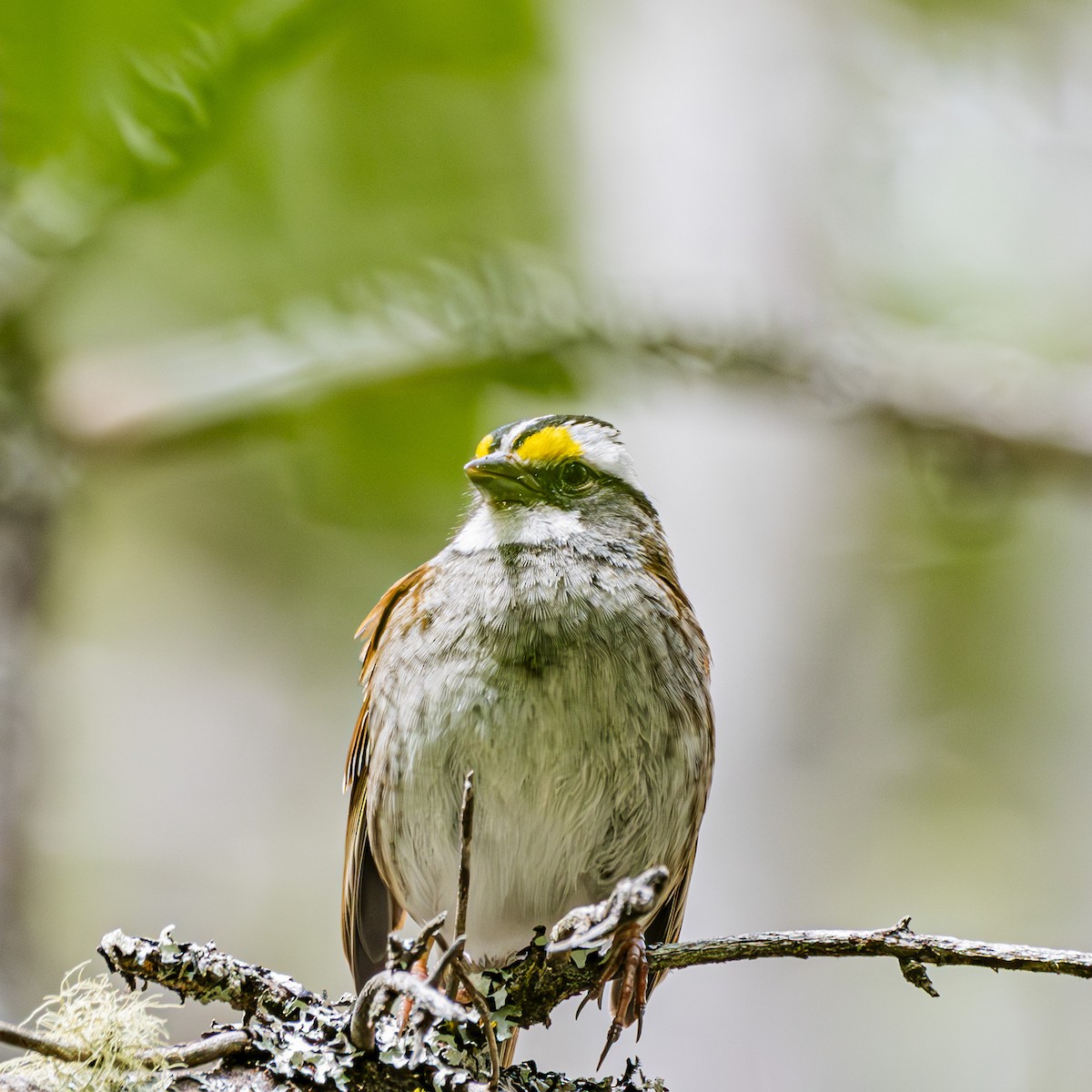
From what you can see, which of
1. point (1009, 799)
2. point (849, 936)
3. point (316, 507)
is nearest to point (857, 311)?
point (316, 507)

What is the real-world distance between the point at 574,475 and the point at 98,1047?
1910mm

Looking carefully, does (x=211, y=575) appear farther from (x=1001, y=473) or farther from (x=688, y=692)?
(x=688, y=692)

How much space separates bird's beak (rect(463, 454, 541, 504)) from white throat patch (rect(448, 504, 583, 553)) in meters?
0.03

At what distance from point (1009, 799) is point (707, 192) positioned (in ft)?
14.6

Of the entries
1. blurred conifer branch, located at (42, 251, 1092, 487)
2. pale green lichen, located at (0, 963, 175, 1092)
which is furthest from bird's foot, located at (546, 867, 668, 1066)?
blurred conifer branch, located at (42, 251, 1092, 487)

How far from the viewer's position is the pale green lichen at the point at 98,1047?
6.89 feet

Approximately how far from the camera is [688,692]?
10.3 ft

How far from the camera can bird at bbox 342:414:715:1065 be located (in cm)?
297

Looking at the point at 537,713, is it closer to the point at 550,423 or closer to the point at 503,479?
the point at 503,479

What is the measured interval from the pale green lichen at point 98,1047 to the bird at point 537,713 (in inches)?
37.7

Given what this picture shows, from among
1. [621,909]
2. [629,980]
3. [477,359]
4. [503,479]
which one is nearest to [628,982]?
[629,980]

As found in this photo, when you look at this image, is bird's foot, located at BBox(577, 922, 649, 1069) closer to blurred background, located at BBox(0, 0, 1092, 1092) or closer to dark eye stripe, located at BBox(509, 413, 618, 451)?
dark eye stripe, located at BBox(509, 413, 618, 451)

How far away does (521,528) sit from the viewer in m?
3.37

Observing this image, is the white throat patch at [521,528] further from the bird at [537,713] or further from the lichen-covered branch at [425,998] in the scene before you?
the lichen-covered branch at [425,998]
